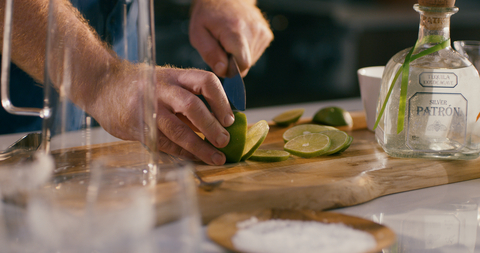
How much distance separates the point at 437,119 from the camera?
791 mm

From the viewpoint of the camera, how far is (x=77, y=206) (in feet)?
1.27

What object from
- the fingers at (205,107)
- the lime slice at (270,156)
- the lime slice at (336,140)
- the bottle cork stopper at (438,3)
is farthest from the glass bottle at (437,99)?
the fingers at (205,107)

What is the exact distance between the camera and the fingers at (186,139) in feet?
2.61

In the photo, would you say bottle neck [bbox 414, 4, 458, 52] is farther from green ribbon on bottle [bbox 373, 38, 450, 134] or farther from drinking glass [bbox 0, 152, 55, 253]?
drinking glass [bbox 0, 152, 55, 253]

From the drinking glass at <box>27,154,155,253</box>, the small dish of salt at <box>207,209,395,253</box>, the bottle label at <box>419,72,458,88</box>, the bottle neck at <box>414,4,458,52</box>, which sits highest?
the bottle neck at <box>414,4,458,52</box>

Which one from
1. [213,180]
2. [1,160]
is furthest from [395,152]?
[1,160]

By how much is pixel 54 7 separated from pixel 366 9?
3409mm

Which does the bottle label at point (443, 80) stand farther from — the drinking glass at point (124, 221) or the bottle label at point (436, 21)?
the drinking glass at point (124, 221)

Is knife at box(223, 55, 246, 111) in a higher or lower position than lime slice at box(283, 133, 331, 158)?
higher

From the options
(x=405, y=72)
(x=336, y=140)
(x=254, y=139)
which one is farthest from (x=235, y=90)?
(x=405, y=72)

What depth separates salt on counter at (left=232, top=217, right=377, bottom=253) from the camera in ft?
1.39

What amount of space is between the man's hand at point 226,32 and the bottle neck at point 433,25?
441 mm

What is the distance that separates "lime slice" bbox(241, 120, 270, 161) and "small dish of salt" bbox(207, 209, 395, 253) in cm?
30

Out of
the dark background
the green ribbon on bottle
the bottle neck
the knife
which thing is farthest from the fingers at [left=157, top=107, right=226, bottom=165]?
the dark background
